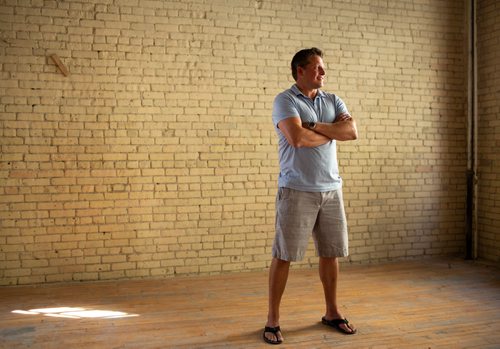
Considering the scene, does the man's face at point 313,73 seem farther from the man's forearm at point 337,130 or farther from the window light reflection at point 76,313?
the window light reflection at point 76,313

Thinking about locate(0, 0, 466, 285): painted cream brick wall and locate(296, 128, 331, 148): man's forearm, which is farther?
locate(0, 0, 466, 285): painted cream brick wall

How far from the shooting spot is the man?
11.2 feet

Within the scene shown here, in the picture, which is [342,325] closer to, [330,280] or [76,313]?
[330,280]

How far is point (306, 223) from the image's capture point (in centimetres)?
346

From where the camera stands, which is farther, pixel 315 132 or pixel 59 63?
pixel 59 63

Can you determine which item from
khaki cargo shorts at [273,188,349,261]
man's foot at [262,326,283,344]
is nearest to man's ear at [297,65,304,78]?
khaki cargo shorts at [273,188,349,261]

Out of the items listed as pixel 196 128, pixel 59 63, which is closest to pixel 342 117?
pixel 196 128

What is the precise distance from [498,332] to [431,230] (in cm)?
266

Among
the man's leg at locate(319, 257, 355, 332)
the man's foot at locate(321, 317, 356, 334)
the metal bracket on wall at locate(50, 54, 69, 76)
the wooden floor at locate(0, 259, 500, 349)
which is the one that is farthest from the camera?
the metal bracket on wall at locate(50, 54, 69, 76)

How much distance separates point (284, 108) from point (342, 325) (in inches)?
61.1

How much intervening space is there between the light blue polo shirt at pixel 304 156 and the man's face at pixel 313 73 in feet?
0.31

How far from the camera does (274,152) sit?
5.54 meters

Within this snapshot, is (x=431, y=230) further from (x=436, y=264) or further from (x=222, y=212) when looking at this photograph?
Answer: (x=222, y=212)

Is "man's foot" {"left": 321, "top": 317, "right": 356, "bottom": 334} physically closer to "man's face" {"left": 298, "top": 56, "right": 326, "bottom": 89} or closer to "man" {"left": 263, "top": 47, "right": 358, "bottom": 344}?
"man" {"left": 263, "top": 47, "right": 358, "bottom": 344}
